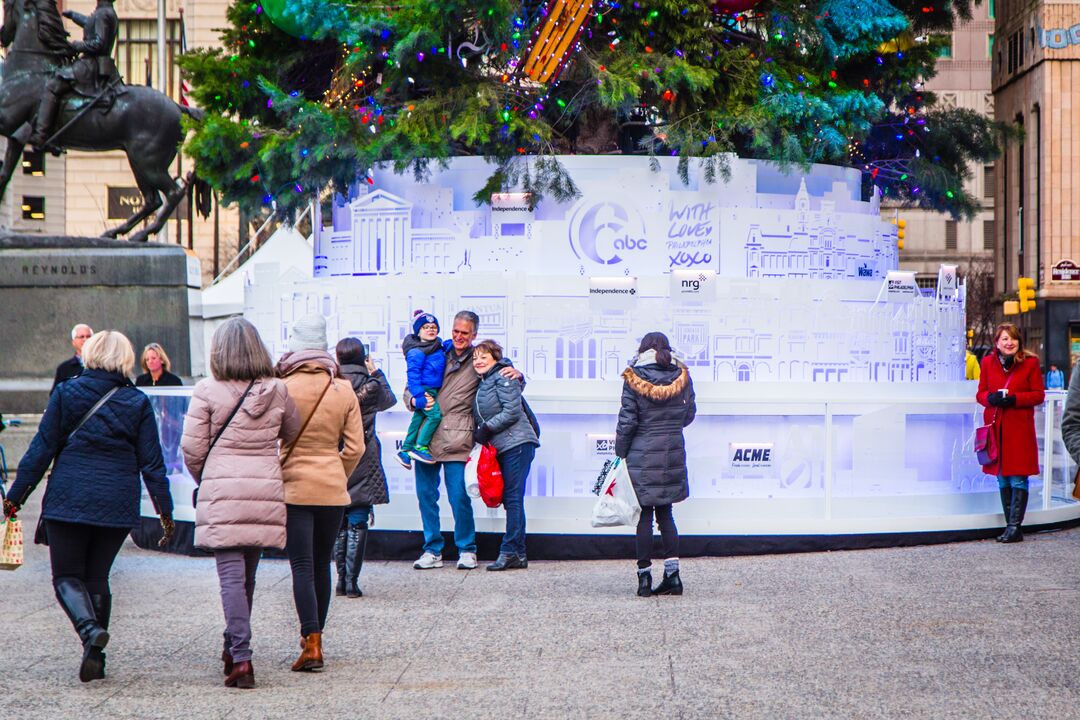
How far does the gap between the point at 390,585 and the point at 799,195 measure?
624 centimetres

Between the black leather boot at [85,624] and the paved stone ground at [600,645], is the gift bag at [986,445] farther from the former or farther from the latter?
the black leather boot at [85,624]

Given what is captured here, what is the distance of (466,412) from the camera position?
11.7 m

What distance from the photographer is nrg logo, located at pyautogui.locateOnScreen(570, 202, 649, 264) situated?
1440 centimetres

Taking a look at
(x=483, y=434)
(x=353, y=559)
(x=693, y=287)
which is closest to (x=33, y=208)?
(x=693, y=287)

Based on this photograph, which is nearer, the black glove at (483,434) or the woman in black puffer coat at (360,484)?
the woman in black puffer coat at (360,484)

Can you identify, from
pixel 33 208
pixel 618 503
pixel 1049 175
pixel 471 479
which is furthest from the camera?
pixel 33 208

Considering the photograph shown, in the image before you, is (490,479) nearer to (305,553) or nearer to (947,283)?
(305,553)

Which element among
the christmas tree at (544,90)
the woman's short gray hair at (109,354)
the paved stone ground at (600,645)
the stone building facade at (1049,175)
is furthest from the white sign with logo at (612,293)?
the stone building facade at (1049,175)

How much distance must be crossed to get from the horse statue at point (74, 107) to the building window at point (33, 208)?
44962mm

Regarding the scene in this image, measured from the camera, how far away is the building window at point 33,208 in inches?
2559

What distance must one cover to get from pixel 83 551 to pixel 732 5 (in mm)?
9984

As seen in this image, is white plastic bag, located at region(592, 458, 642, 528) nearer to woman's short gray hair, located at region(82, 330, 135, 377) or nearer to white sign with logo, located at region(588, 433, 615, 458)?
white sign with logo, located at region(588, 433, 615, 458)

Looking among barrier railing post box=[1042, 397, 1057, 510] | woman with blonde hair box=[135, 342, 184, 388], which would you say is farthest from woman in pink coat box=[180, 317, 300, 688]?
barrier railing post box=[1042, 397, 1057, 510]

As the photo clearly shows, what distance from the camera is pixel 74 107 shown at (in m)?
21.8
